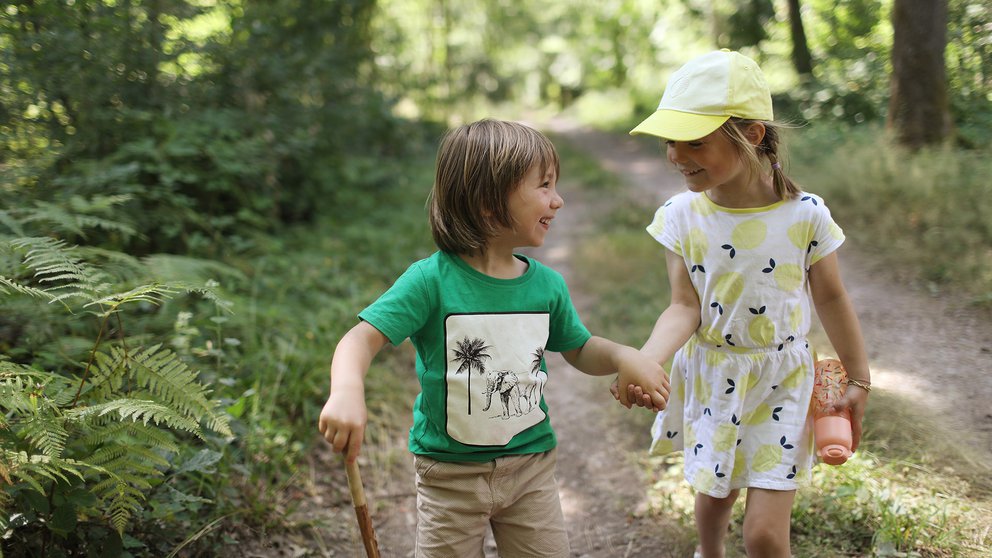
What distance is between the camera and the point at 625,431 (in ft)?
13.3

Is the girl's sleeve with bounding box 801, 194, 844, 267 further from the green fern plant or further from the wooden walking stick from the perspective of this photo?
the green fern plant

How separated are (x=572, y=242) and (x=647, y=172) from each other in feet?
16.1

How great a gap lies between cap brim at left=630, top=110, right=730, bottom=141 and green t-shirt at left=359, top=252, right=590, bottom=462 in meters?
0.57

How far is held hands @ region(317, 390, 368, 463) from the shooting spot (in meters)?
1.65

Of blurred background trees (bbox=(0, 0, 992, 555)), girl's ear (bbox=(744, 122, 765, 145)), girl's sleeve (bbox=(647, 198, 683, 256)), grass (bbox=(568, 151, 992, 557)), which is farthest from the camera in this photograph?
blurred background trees (bbox=(0, 0, 992, 555))

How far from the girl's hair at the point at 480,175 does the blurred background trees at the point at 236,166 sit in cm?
94

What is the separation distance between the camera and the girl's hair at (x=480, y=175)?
2.03m

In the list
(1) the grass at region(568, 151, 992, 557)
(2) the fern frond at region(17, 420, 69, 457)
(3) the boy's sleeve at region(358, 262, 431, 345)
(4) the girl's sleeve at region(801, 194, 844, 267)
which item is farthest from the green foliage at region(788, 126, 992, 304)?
(2) the fern frond at region(17, 420, 69, 457)

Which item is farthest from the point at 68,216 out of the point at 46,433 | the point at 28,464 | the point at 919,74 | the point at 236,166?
the point at 919,74

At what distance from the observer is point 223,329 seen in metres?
4.18

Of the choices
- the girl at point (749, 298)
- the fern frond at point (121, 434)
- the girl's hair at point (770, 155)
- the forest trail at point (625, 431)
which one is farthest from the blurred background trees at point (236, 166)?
the girl's hair at point (770, 155)

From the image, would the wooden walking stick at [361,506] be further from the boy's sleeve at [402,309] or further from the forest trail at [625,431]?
the forest trail at [625,431]

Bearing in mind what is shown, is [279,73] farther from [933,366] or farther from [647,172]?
[647,172]

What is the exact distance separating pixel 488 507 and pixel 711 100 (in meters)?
1.38
